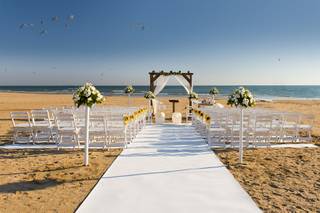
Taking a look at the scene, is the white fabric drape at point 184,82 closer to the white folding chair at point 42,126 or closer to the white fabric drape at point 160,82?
the white fabric drape at point 160,82

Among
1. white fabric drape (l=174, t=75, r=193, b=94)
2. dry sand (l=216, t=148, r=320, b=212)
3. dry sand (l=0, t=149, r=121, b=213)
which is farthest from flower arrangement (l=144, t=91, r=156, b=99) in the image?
dry sand (l=216, t=148, r=320, b=212)

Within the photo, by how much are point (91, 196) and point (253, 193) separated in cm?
259

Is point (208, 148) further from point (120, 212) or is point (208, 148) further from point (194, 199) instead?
point (120, 212)

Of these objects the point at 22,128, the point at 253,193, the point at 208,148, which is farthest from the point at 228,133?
the point at 22,128

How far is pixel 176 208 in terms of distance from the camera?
4.87 meters

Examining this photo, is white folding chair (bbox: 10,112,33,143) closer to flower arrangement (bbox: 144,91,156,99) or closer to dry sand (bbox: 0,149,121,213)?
dry sand (bbox: 0,149,121,213)

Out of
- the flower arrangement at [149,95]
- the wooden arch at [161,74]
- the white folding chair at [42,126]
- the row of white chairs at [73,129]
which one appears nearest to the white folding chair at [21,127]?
Answer: the row of white chairs at [73,129]

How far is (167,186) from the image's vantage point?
5.93m

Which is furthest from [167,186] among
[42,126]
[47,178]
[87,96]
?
[42,126]

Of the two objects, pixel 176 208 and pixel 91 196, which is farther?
pixel 91 196

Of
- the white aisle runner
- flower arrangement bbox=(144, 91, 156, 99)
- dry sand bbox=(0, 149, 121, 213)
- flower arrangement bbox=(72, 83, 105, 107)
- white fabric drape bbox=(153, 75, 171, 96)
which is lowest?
dry sand bbox=(0, 149, 121, 213)

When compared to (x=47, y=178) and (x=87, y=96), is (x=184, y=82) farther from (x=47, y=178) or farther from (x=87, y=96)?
(x=47, y=178)

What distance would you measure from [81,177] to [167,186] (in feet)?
5.92

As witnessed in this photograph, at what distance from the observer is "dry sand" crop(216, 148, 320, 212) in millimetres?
5316
